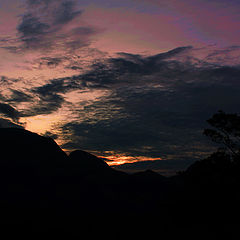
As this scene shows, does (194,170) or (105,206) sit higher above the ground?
(194,170)

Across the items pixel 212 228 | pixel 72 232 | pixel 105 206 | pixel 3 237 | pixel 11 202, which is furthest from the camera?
pixel 105 206

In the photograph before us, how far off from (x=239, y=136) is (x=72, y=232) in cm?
11038

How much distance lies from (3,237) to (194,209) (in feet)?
312

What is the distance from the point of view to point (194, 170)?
24797 mm

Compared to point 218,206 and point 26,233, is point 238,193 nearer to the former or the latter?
point 218,206

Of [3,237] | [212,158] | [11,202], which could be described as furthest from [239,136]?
[11,202]

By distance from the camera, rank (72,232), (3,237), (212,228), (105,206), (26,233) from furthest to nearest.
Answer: (105,206) → (72,232) → (26,233) → (3,237) → (212,228)

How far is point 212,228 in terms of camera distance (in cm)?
2544

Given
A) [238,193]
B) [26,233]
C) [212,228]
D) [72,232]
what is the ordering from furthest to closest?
1. [72,232]
2. [26,233]
3. [212,228]
4. [238,193]

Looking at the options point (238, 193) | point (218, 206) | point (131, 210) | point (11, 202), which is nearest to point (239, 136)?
point (238, 193)

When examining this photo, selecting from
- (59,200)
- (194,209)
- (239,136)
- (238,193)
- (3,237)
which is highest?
(239,136)

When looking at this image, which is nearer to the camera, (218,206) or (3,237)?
(218,206)

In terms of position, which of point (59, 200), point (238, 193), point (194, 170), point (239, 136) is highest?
point (239, 136)

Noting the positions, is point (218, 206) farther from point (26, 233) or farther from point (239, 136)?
point (26, 233)
